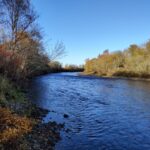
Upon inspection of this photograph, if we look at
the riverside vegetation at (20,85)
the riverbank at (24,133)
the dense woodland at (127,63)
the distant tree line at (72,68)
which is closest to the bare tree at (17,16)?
the riverside vegetation at (20,85)

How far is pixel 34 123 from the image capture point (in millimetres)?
11352

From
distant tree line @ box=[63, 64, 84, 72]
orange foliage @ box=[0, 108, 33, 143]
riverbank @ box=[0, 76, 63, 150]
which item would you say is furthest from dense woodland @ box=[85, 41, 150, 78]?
orange foliage @ box=[0, 108, 33, 143]

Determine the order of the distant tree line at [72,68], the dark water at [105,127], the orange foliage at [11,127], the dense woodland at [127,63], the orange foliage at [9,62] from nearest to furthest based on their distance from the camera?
the orange foliage at [11,127]
the dark water at [105,127]
the orange foliage at [9,62]
the dense woodland at [127,63]
the distant tree line at [72,68]

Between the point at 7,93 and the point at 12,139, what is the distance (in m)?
7.27

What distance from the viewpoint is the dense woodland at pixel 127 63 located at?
2283 inches

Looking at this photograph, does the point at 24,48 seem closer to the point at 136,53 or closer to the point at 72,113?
the point at 72,113

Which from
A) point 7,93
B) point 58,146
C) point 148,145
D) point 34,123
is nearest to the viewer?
point 58,146

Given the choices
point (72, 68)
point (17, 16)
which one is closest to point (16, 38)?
point (17, 16)

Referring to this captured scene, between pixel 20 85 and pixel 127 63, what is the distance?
4453 centimetres

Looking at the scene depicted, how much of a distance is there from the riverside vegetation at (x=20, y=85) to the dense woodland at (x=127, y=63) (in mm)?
28882

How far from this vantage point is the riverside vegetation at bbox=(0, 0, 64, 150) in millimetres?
9156

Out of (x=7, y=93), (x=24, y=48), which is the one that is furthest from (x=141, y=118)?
(x=24, y=48)

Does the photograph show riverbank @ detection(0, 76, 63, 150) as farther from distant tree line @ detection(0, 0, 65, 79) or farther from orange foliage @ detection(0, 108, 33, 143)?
distant tree line @ detection(0, 0, 65, 79)

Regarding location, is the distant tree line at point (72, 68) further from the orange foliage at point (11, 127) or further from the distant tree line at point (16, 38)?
the orange foliage at point (11, 127)
